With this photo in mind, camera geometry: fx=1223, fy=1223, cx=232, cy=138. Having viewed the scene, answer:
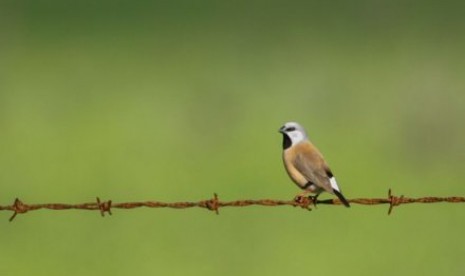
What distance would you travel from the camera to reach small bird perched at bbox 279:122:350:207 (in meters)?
7.25

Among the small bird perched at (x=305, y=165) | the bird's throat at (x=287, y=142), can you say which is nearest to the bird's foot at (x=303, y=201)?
the small bird perched at (x=305, y=165)

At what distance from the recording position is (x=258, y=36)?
76.1 ft

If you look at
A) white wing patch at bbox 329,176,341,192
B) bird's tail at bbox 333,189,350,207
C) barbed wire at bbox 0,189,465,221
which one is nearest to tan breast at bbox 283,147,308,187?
white wing patch at bbox 329,176,341,192

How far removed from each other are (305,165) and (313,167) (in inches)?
2.2

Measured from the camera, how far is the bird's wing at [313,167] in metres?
Answer: 7.24

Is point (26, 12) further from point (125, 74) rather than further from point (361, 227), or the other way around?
point (361, 227)

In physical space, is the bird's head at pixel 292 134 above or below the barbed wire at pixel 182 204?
above

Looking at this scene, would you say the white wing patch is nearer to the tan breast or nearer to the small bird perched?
the small bird perched

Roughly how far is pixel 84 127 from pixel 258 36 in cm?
372

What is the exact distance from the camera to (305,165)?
738 cm

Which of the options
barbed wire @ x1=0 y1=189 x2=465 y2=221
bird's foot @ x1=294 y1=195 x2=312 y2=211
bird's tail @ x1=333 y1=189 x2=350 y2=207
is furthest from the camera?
bird's foot @ x1=294 y1=195 x2=312 y2=211

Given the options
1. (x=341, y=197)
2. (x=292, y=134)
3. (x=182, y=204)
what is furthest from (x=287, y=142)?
(x=182, y=204)

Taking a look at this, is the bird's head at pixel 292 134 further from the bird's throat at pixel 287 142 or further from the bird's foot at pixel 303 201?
the bird's foot at pixel 303 201

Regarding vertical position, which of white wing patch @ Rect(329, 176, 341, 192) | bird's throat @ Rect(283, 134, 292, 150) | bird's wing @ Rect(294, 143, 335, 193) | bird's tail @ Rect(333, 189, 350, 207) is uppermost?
bird's throat @ Rect(283, 134, 292, 150)
